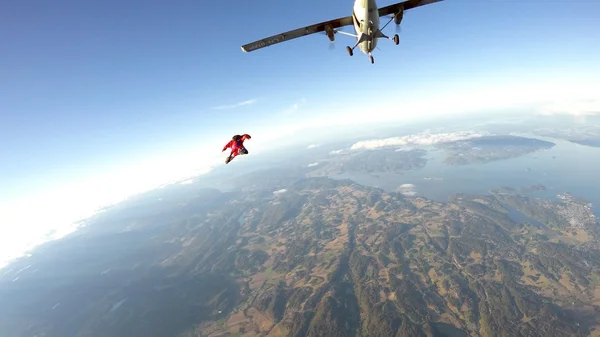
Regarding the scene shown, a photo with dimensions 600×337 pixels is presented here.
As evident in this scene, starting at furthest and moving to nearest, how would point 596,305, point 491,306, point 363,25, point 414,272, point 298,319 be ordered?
point 414,272 < point 298,319 < point 491,306 < point 596,305 < point 363,25

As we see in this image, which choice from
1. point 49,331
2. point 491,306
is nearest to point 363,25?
point 491,306

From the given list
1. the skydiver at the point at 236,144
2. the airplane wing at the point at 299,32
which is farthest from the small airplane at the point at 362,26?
the skydiver at the point at 236,144

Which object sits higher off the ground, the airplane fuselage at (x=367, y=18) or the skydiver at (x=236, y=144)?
the airplane fuselage at (x=367, y=18)

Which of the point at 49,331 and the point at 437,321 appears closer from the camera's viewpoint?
the point at 437,321

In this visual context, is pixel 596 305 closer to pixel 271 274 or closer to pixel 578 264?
pixel 578 264

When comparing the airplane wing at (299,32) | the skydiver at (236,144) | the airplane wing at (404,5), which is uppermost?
the airplane wing at (299,32)

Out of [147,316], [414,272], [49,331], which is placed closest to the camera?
[414,272]

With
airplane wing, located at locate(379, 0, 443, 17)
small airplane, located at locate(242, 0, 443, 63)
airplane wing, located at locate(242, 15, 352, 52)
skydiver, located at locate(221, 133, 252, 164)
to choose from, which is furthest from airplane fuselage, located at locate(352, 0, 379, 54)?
skydiver, located at locate(221, 133, 252, 164)

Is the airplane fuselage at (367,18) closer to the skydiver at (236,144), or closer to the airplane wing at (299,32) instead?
the airplane wing at (299,32)
